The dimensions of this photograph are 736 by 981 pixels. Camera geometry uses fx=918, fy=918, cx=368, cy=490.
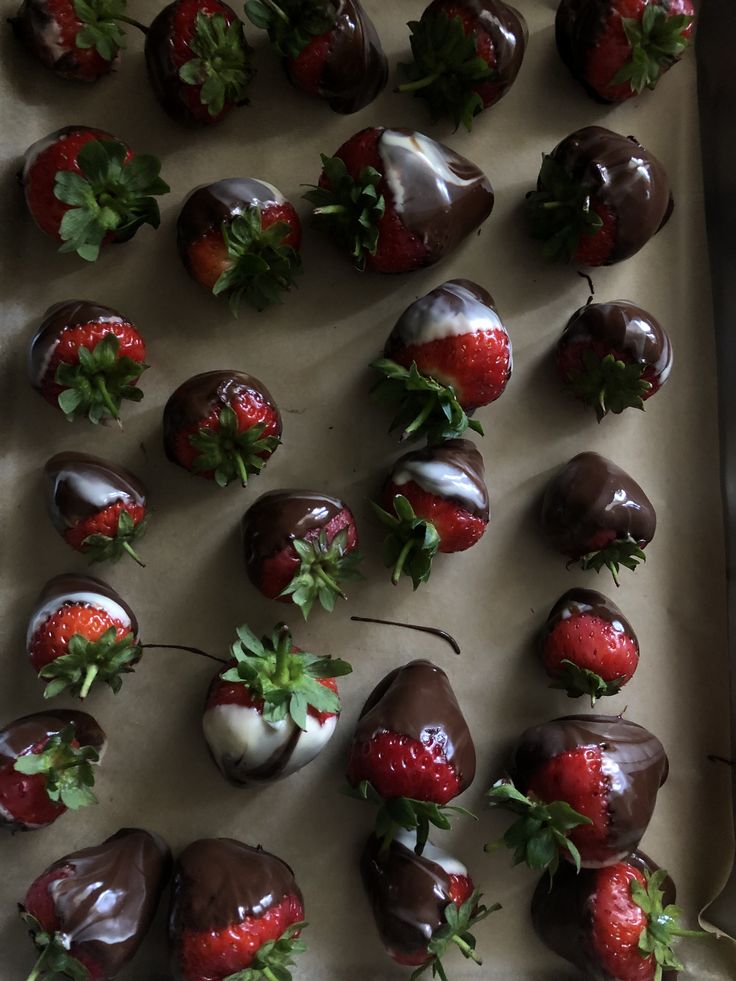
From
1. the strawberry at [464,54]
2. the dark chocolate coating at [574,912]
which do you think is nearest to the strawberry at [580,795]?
the dark chocolate coating at [574,912]

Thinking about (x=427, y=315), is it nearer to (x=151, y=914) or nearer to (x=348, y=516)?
(x=348, y=516)

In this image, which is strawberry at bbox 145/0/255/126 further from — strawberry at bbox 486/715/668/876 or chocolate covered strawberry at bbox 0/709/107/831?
strawberry at bbox 486/715/668/876

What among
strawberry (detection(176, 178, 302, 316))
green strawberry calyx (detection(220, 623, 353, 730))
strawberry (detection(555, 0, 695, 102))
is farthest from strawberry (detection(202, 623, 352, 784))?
strawberry (detection(555, 0, 695, 102))

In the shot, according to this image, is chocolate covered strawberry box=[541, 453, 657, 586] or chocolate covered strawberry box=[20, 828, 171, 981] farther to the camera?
chocolate covered strawberry box=[541, 453, 657, 586]

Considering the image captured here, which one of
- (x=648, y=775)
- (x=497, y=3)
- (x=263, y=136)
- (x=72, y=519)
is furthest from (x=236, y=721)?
(x=497, y=3)

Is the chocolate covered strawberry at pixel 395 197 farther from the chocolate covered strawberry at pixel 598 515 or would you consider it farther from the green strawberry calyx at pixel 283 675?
the green strawberry calyx at pixel 283 675

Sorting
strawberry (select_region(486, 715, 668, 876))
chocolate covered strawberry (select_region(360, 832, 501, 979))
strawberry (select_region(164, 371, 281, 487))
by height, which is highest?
strawberry (select_region(164, 371, 281, 487))
